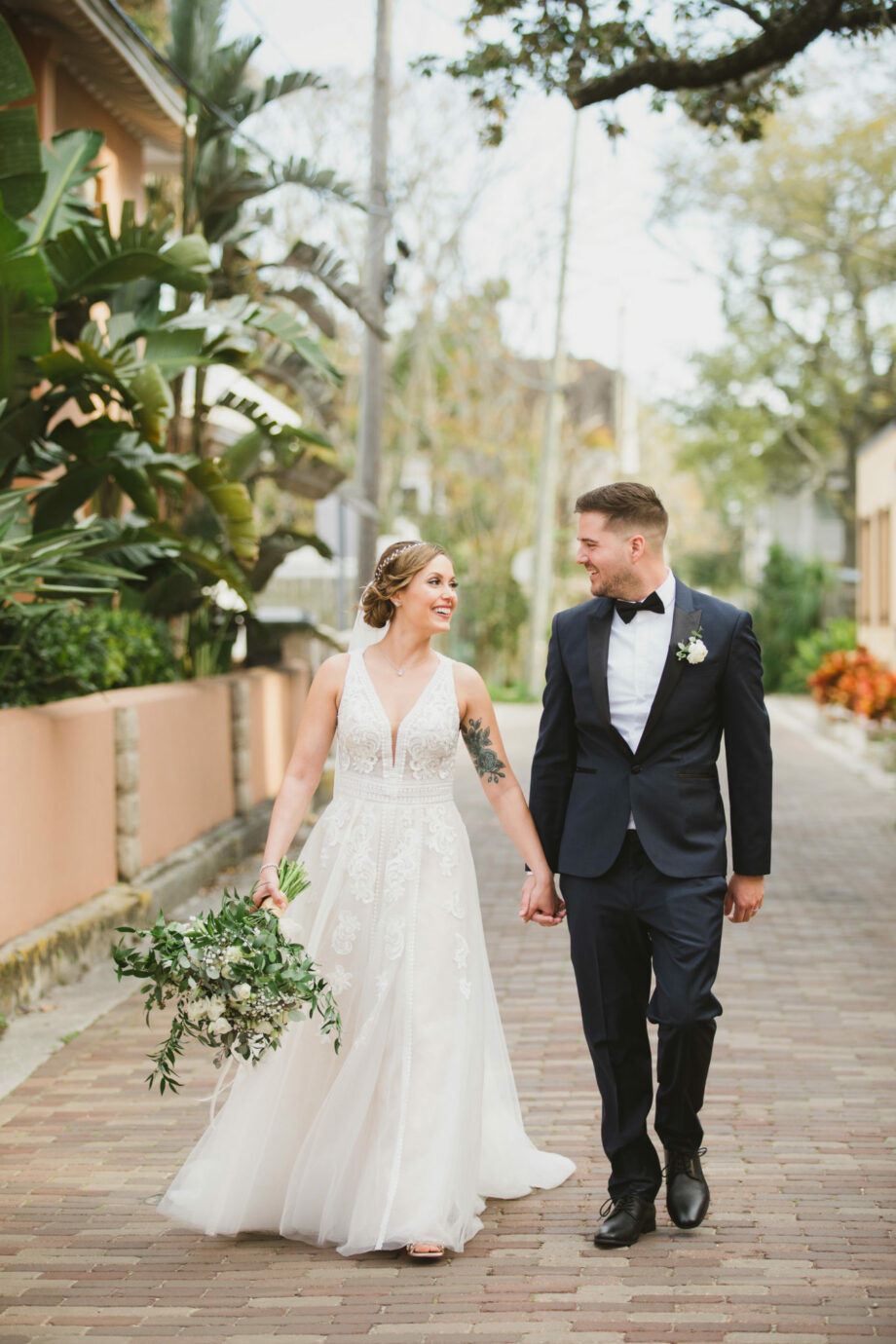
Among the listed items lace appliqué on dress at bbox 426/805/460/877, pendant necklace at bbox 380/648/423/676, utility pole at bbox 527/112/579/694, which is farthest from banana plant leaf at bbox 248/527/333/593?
utility pole at bbox 527/112/579/694

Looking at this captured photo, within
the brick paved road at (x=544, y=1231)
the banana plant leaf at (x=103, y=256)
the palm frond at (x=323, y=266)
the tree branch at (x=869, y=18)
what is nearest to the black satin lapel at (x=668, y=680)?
the brick paved road at (x=544, y=1231)

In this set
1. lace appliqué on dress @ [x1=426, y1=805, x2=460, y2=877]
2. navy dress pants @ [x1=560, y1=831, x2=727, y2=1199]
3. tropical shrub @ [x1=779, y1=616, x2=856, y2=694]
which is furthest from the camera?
tropical shrub @ [x1=779, y1=616, x2=856, y2=694]

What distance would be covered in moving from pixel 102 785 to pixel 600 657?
5.32 m

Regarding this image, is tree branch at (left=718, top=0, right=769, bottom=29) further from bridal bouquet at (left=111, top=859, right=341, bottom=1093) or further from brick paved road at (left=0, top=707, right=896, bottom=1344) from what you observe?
bridal bouquet at (left=111, top=859, right=341, bottom=1093)

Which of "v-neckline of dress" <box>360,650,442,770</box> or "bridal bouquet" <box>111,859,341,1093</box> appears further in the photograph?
"v-neckline of dress" <box>360,650,442,770</box>

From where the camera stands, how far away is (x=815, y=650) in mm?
32344

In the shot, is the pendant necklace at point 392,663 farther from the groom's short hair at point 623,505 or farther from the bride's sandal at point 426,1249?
the bride's sandal at point 426,1249

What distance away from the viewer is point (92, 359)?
29.9 ft

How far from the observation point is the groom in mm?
4703

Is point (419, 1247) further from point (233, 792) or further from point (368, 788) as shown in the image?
point (233, 792)

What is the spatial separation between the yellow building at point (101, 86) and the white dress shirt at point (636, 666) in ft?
25.5

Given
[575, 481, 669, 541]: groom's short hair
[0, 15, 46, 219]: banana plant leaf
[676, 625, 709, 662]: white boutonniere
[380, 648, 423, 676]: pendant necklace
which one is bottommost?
[380, 648, 423, 676]: pendant necklace

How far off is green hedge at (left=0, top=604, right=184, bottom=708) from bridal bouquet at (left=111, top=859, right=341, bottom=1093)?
14.6 feet

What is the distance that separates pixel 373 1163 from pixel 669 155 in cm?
3515
